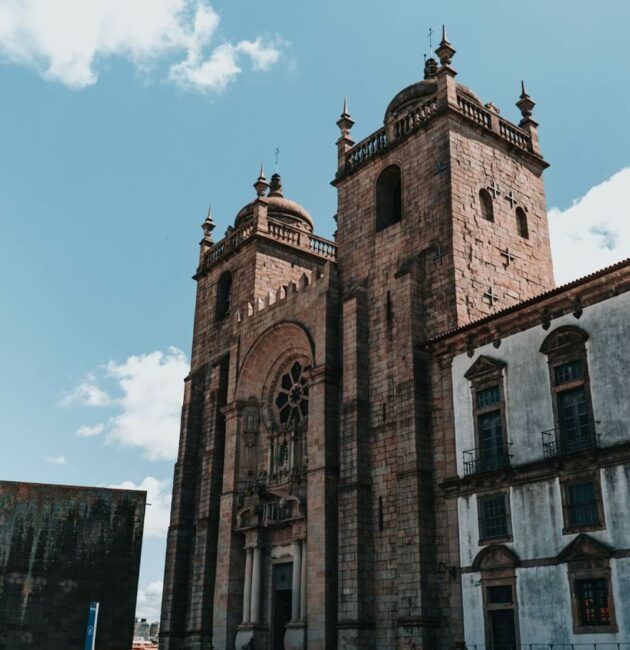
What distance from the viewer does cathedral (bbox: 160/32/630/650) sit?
60.3ft

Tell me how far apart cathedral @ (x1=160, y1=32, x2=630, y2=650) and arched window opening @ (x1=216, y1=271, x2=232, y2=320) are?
184mm

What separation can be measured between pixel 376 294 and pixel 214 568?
1295cm

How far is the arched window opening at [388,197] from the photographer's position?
28.7 m

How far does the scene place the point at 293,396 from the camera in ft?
99.9

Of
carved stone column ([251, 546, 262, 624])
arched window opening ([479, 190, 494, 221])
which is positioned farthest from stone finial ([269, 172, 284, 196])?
carved stone column ([251, 546, 262, 624])

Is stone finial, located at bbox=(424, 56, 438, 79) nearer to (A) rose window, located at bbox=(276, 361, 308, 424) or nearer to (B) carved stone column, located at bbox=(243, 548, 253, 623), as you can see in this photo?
(A) rose window, located at bbox=(276, 361, 308, 424)

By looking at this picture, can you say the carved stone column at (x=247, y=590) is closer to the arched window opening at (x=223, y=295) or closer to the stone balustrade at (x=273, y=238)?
the arched window opening at (x=223, y=295)

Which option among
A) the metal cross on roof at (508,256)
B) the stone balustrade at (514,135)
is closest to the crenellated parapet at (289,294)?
the metal cross on roof at (508,256)

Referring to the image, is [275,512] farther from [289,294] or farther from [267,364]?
[289,294]

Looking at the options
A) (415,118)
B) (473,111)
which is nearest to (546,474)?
A: (473,111)

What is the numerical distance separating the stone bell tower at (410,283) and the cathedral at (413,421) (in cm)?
8

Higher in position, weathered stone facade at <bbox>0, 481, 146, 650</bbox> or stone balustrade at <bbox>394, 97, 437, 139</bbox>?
stone balustrade at <bbox>394, 97, 437, 139</bbox>

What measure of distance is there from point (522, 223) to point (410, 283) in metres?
6.03

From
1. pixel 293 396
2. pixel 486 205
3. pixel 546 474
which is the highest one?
pixel 486 205
